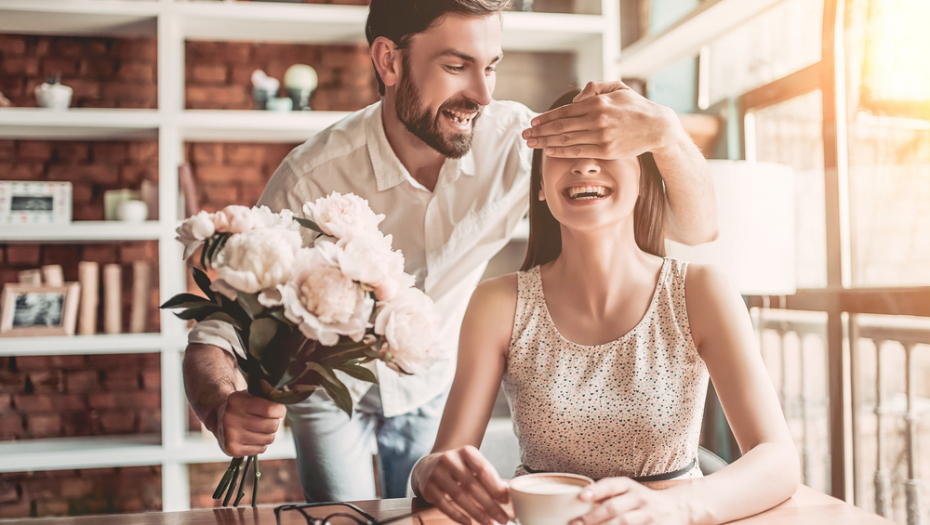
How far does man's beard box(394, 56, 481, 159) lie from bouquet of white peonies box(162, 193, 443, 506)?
794 mm

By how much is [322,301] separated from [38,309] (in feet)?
8.30

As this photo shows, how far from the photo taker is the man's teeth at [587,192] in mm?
1276

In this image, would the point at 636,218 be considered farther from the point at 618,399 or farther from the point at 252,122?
the point at 252,122

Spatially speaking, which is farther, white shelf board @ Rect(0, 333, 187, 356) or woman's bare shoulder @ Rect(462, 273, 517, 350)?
white shelf board @ Rect(0, 333, 187, 356)

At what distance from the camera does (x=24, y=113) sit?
259cm

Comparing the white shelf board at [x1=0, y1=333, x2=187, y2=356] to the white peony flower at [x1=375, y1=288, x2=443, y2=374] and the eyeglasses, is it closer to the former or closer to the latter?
the eyeglasses

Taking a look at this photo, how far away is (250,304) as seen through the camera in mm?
797

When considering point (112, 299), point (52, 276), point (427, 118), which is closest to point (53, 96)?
point (52, 276)

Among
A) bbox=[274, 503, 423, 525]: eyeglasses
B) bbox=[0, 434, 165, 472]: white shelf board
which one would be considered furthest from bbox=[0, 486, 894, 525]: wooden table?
bbox=[0, 434, 165, 472]: white shelf board

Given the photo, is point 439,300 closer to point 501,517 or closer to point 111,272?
point 501,517

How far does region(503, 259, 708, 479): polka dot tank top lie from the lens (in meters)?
1.23

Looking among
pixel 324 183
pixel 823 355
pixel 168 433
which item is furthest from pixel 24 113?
pixel 823 355

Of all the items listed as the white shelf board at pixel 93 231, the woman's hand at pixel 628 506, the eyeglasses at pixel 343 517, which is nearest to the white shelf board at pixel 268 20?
the white shelf board at pixel 93 231

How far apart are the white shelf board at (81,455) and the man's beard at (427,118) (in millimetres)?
1848
